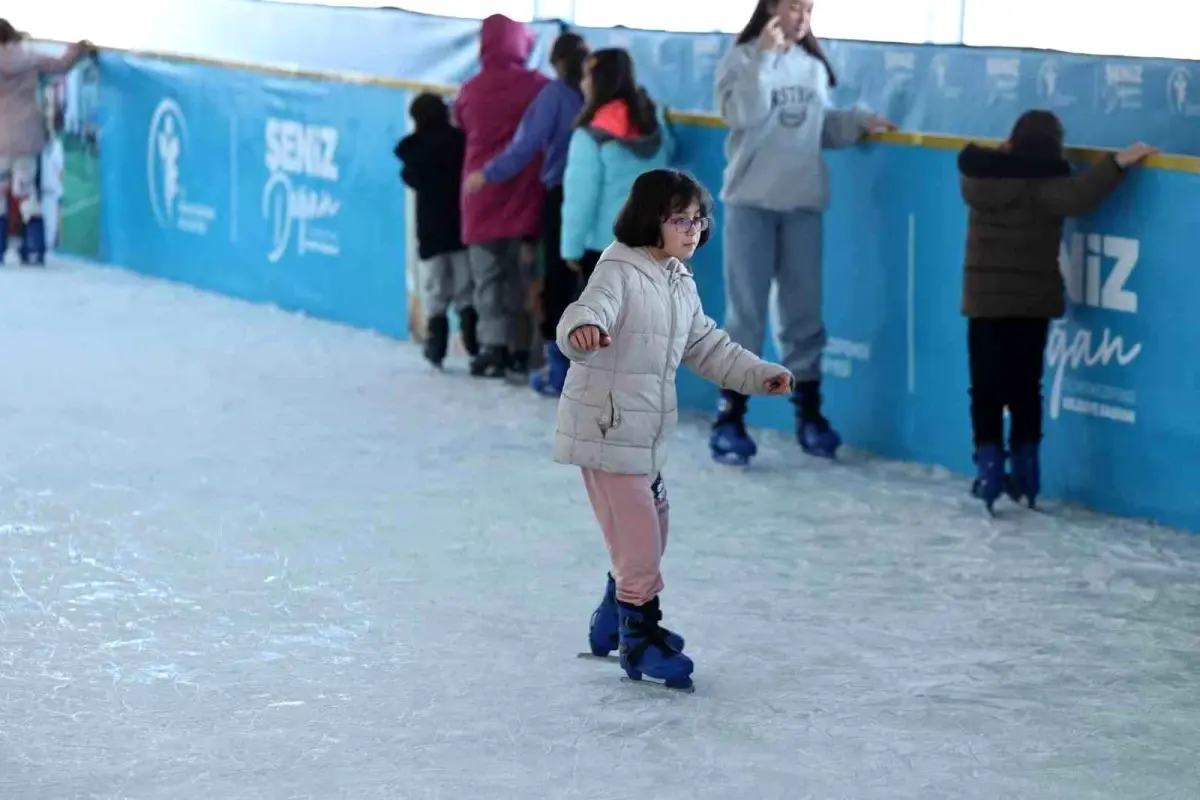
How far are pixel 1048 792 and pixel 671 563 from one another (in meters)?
1.92

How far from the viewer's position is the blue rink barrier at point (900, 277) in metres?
6.22

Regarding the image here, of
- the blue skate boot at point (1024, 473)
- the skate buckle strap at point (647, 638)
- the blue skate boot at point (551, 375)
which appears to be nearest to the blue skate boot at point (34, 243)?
the blue skate boot at point (551, 375)

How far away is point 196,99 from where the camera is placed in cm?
1127

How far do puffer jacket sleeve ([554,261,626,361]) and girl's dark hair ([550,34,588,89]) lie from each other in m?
3.81

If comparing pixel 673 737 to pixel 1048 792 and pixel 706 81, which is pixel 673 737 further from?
pixel 706 81

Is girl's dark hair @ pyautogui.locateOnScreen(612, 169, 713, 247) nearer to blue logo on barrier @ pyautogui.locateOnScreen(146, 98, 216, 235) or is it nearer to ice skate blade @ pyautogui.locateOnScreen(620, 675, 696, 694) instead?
ice skate blade @ pyautogui.locateOnScreen(620, 675, 696, 694)

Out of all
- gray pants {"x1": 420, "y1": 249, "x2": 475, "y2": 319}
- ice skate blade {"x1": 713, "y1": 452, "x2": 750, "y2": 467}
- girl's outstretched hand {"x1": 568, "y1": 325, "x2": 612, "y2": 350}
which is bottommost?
ice skate blade {"x1": 713, "y1": 452, "x2": 750, "y2": 467}

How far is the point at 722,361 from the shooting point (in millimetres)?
4539

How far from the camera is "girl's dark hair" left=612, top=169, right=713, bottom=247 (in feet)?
14.4

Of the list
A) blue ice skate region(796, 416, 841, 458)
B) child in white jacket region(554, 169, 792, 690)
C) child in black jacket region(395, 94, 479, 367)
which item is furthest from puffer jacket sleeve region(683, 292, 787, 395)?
child in black jacket region(395, 94, 479, 367)

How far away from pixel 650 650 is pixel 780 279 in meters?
2.83

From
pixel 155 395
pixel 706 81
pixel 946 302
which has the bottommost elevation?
pixel 155 395

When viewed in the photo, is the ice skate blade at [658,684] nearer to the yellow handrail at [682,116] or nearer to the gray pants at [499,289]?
the yellow handrail at [682,116]

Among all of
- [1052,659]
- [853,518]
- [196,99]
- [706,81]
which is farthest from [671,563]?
[196,99]
